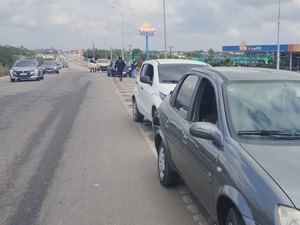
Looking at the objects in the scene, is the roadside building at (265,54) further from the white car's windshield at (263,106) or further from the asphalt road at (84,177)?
the white car's windshield at (263,106)

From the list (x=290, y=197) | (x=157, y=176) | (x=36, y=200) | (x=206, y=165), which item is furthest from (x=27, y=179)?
(x=290, y=197)

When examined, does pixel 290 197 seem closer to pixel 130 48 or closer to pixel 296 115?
pixel 296 115

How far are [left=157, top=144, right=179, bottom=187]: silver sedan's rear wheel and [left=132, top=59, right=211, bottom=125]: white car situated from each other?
3389mm

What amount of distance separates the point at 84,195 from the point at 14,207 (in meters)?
0.88

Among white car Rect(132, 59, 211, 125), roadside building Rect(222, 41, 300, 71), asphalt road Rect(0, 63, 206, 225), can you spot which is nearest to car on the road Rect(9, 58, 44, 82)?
asphalt road Rect(0, 63, 206, 225)

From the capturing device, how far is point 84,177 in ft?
21.5

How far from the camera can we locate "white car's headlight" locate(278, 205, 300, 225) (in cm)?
274

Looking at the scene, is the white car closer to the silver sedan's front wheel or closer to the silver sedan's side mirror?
the silver sedan's front wheel

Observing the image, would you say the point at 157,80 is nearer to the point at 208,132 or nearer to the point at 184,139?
the point at 184,139

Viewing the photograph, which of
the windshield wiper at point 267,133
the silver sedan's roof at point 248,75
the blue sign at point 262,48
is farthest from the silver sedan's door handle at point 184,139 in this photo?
the blue sign at point 262,48

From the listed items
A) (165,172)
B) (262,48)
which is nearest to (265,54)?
(262,48)

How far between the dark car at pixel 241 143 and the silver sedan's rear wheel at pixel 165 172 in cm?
25

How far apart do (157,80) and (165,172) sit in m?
4.35

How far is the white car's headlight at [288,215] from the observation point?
108 inches
